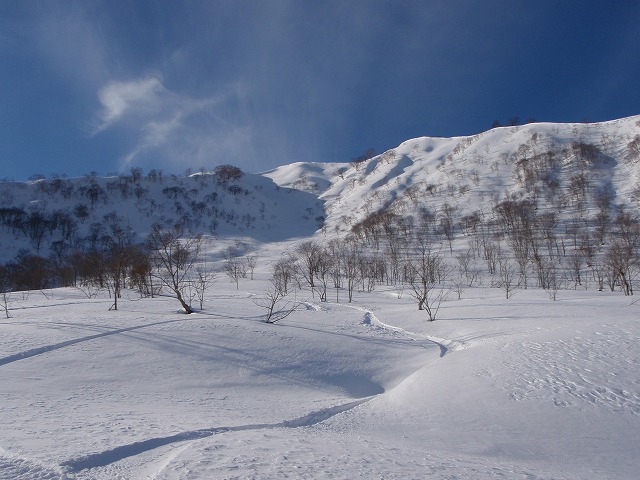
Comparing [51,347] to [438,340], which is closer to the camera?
[51,347]

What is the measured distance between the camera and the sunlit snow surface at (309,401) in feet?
16.4

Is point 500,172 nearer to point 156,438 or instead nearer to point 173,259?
point 173,259

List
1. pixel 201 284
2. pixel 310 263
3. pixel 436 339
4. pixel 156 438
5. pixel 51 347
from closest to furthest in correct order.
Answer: pixel 156 438
pixel 51 347
pixel 436 339
pixel 201 284
pixel 310 263

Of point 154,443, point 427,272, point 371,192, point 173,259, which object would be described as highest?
point 371,192

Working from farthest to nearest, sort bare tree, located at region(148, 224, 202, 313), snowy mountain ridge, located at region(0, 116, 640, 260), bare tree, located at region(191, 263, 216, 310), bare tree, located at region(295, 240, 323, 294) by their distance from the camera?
snowy mountain ridge, located at region(0, 116, 640, 260) → bare tree, located at region(295, 240, 323, 294) → bare tree, located at region(191, 263, 216, 310) → bare tree, located at region(148, 224, 202, 313)

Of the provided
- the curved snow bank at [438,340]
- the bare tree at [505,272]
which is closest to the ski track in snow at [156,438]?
the curved snow bank at [438,340]

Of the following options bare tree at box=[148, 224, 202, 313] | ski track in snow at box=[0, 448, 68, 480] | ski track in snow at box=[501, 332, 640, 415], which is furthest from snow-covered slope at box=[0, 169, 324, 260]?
ski track in snow at box=[0, 448, 68, 480]

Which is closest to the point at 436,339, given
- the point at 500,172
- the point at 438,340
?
the point at 438,340

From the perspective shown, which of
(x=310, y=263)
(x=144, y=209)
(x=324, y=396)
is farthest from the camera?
(x=144, y=209)

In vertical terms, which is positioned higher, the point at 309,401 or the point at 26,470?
the point at 26,470

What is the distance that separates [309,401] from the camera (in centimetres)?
977

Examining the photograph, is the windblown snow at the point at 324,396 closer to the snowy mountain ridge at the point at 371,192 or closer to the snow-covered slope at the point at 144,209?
the snowy mountain ridge at the point at 371,192

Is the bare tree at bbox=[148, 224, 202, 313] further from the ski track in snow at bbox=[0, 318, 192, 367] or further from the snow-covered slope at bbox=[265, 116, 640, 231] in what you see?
the snow-covered slope at bbox=[265, 116, 640, 231]

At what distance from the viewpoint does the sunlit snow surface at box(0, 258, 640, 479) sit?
197 inches
